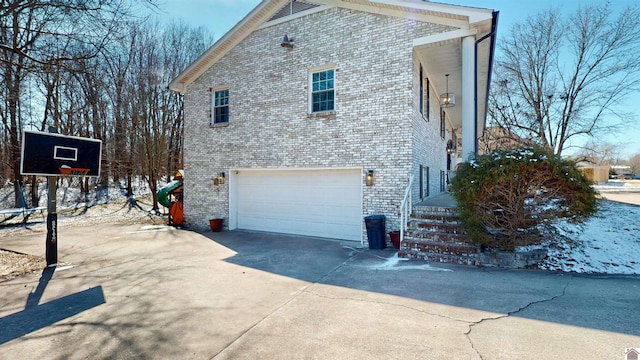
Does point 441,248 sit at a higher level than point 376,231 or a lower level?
lower

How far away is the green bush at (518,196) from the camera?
5.60 metres

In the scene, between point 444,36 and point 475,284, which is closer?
point 475,284

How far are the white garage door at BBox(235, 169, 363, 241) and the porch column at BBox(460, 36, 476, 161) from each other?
2.96 meters

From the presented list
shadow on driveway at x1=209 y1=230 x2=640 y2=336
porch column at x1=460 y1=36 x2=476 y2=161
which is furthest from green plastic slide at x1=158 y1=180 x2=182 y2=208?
porch column at x1=460 y1=36 x2=476 y2=161

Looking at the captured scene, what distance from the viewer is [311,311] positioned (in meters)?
4.24

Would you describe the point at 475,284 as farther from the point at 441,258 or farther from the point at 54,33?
the point at 54,33

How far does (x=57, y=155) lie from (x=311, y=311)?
6912mm

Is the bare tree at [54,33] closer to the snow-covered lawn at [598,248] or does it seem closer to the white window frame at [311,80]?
the white window frame at [311,80]

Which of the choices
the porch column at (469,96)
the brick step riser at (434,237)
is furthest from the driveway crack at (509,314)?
the porch column at (469,96)

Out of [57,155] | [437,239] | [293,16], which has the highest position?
[293,16]

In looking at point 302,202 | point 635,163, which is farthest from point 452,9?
point 635,163

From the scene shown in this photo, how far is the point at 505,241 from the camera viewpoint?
613 centimetres

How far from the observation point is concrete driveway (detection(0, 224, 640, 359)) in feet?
10.8

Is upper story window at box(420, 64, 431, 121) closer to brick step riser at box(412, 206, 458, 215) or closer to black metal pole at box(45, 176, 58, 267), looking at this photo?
brick step riser at box(412, 206, 458, 215)
